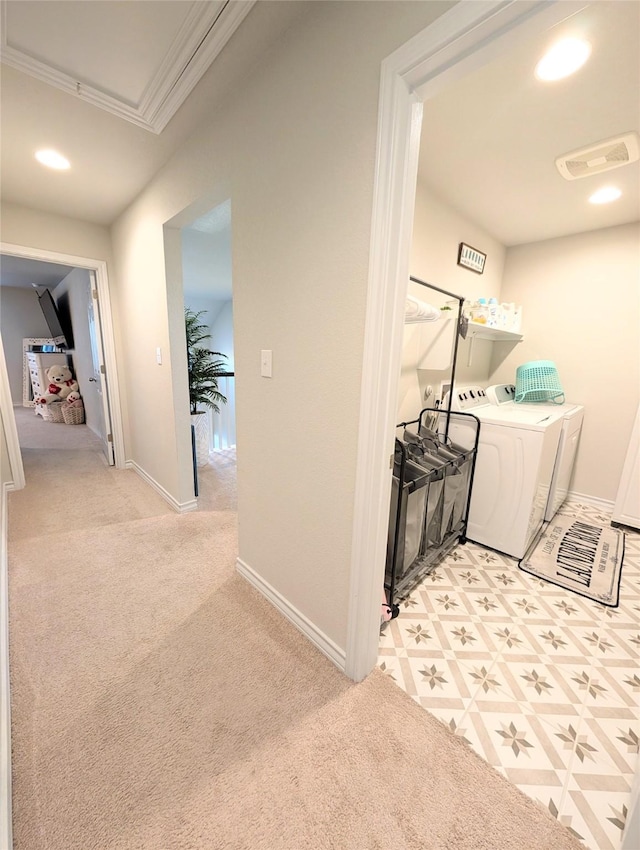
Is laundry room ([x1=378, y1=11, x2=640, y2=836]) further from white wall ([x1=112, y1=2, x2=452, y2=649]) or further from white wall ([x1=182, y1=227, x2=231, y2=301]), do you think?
white wall ([x1=182, y1=227, x2=231, y2=301])

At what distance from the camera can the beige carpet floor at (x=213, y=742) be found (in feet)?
2.90

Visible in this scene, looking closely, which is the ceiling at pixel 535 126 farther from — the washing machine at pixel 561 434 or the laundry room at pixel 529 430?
the washing machine at pixel 561 434

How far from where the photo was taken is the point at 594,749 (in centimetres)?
110

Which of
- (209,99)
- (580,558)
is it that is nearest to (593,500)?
(580,558)

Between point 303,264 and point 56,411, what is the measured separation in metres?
6.10

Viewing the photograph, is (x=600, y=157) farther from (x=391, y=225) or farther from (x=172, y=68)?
(x=172, y=68)

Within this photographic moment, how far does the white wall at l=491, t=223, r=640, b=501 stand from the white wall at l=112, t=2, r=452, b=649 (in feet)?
8.63

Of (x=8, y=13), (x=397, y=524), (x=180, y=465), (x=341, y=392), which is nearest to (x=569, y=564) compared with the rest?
(x=397, y=524)

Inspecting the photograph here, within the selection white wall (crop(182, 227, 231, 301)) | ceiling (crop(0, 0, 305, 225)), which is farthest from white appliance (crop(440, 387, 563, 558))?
white wall (crop(182, 227, 231, 301))

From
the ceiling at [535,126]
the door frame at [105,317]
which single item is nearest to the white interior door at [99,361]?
the door frame at [105,317]

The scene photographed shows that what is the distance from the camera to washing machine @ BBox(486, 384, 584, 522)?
234cm

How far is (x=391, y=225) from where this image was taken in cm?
98

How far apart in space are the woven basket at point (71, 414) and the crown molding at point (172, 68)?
4993mm

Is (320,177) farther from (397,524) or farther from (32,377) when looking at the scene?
(32,377)
